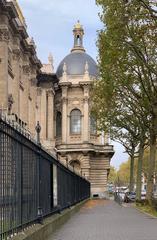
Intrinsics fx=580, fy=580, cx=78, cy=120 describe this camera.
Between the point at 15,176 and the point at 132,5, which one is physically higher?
the point at 132,5

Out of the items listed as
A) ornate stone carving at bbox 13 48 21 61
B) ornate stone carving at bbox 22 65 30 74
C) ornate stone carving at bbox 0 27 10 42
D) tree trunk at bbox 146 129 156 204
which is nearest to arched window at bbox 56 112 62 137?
ornate stone carving at bbox 22 65 30 74

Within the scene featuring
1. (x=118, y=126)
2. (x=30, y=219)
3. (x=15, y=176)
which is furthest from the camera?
(x=118, y=126)

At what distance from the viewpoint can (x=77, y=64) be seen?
104000mm

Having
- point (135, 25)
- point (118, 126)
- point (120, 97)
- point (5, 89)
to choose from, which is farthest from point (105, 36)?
point (5, 89)

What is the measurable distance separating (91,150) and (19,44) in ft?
112

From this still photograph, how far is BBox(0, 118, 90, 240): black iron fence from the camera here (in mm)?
9875

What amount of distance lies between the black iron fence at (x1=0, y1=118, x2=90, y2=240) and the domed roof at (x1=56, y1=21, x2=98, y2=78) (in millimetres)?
85080

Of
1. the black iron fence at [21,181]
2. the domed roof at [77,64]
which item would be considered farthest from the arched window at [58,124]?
the black iron fence at [21,181]

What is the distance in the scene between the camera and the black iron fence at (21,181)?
988 centimetres

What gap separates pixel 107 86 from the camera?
40469 millimetres

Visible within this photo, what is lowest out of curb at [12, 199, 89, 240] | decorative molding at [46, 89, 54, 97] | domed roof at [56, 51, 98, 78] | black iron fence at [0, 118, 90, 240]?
curb at [12, 199, 89, 240]

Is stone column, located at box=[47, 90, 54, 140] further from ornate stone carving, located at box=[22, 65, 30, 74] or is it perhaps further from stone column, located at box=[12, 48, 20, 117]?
stone column, located at box=[12, 48, 20, 117]

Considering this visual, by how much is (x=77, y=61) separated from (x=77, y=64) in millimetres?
552

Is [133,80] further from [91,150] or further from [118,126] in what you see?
[91,150]
